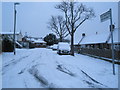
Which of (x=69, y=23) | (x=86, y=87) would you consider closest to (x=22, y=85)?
(x=86, y=87)

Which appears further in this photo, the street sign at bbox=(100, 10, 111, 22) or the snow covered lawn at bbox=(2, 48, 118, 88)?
the street sign at bbox=(100, 10, 111, 22)

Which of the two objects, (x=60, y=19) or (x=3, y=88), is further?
(x=60, y=19)

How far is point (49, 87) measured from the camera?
4188 mm

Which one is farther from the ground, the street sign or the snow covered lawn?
the street sign

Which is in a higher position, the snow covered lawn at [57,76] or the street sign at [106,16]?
the street sign at [106,16]

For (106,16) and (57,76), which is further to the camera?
(106,16)

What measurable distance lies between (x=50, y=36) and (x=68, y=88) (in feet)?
225

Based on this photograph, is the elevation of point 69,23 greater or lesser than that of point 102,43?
greater

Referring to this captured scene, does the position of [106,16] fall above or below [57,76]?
above

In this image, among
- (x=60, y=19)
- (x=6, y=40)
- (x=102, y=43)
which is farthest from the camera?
(x=60, y=19)

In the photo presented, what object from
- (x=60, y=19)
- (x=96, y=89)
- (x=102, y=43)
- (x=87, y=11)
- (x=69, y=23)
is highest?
(x=60, y=19)

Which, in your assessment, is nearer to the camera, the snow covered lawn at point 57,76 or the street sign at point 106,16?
the snow covered lawn at point 57,76

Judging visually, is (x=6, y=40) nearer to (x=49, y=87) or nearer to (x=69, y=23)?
(x=69, y=23)

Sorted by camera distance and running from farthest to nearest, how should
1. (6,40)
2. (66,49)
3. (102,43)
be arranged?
(102,43) → (6,40) → (66,49)
